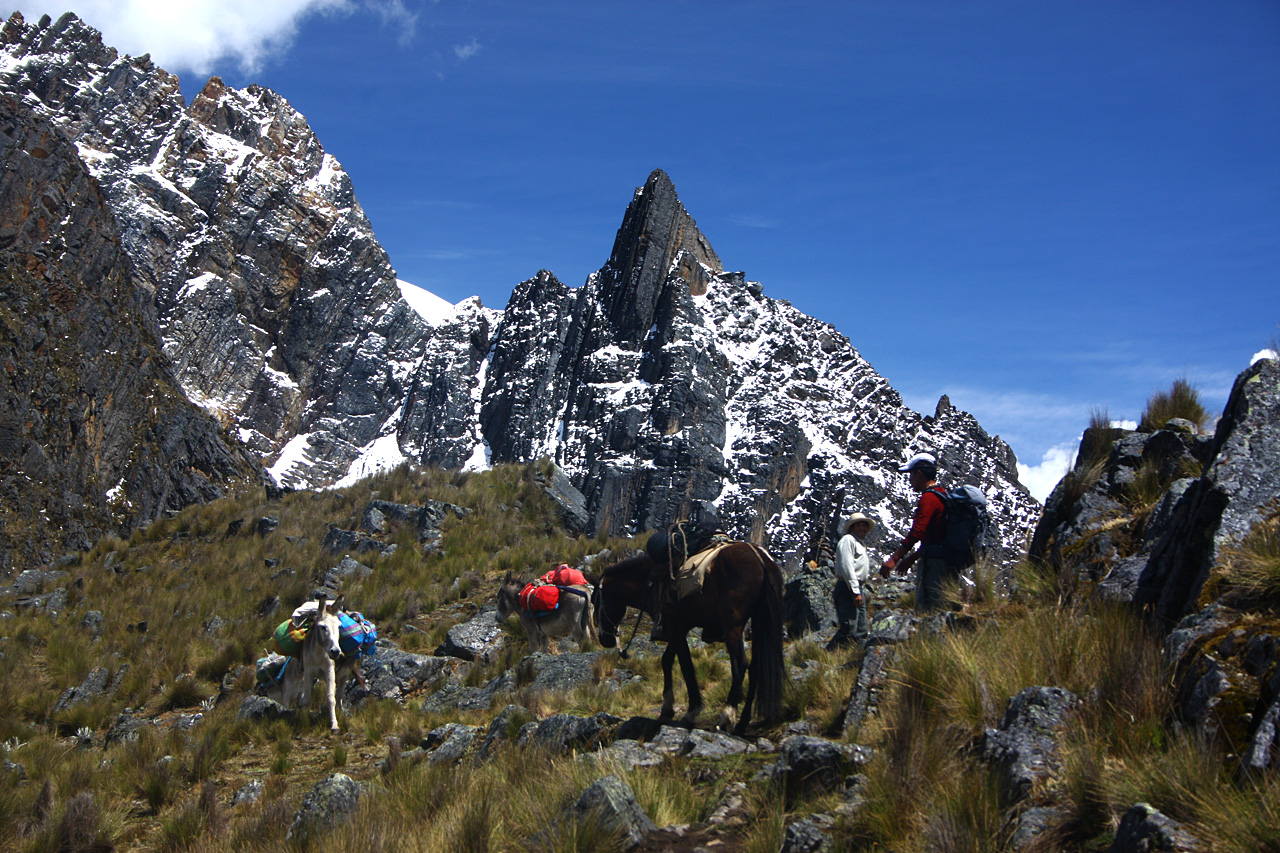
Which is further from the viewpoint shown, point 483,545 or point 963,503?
point 483,545

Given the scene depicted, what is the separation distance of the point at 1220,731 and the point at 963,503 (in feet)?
15.3

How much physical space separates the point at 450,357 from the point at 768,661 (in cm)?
19699

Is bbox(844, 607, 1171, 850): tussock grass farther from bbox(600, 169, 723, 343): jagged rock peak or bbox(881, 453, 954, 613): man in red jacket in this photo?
bbox(600, 169, 723, 343): jagged rock peak

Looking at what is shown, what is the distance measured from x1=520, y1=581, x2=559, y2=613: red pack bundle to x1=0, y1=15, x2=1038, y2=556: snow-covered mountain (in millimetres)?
130674

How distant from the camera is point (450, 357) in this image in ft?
645

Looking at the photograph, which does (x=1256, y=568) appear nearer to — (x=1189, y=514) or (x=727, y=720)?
(x=1189, y=514)

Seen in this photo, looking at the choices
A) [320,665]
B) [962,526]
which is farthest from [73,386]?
[962,526]

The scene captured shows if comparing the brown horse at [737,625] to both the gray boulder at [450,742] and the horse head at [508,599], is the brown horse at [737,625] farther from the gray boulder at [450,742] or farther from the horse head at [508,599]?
the horse head at [508,599]

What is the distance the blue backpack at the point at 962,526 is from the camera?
25.2 feet

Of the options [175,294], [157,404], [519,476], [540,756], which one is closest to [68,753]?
[540,756]

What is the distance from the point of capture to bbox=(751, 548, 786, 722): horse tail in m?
6.94

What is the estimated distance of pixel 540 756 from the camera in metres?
5.59

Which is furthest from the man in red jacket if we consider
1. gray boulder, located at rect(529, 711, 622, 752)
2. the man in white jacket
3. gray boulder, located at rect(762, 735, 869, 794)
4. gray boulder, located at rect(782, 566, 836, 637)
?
gray boulder, located at rect(782, 566, 836, 637)

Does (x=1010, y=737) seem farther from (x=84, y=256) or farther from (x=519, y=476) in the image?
(x=84, y=256)
